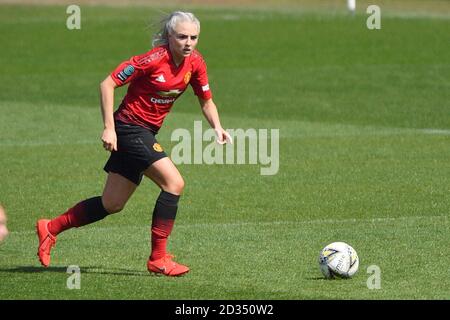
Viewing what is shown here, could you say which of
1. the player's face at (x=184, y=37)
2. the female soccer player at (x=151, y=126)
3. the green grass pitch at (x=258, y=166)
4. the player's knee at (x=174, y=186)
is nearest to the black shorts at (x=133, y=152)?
the female soccer player at (x=151, y=126)

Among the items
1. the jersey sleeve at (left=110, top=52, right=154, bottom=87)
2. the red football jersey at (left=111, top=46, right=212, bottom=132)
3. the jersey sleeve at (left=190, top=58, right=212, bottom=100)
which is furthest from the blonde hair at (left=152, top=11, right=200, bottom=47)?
the jersey sleeve at (left=190, top=58, right=212, bottom=100)

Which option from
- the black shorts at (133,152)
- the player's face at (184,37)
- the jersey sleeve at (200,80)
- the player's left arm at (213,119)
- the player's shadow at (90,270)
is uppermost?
the player's face at (184,37)

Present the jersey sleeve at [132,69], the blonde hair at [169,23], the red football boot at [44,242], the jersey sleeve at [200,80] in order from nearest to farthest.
A: the jersey sleeve at [132,69] < the blonde hair at [169,23] < the red football boot at [44,242] < the jersey sleeve at [200,80]

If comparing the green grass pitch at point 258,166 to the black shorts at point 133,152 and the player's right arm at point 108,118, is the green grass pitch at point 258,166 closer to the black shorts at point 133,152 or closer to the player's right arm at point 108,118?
the black shorts at point 133,152

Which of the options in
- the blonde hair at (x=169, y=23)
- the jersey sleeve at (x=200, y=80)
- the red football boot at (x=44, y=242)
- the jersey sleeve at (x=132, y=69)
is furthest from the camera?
the jersey sleeve at (x=200, y=80)

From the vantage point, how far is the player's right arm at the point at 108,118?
1048 cm

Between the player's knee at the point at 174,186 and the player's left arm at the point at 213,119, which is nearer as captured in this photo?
the player's knee at the point at 174,186

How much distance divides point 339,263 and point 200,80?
221cm

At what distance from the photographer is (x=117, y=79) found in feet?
35.0

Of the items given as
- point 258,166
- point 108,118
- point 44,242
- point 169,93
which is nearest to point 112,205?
point 44,242

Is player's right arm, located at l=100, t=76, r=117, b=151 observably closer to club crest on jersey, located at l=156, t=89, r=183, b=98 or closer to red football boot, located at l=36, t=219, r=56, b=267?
club crest on jersey, located at l=156, t=89, r=183, b=98

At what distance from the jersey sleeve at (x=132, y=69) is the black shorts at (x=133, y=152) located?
1.49ft

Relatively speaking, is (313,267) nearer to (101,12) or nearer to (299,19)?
(299,19)
